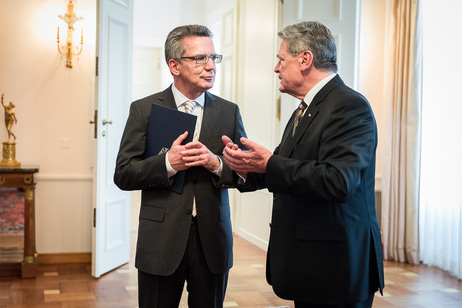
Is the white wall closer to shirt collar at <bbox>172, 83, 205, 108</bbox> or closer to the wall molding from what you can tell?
the wall molding

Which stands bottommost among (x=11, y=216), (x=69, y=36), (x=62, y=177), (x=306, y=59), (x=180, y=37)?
(x=11, y=216)

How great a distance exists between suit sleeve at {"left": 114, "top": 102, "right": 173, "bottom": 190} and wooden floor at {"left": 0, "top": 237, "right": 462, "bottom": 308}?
2077 millimetres

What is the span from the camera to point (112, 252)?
4.83 meters

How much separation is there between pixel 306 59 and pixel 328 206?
508mm

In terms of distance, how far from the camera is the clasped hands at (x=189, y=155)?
1.97 meters

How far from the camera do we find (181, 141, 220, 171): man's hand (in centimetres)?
196

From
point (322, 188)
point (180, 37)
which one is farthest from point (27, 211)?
point (322, 188)

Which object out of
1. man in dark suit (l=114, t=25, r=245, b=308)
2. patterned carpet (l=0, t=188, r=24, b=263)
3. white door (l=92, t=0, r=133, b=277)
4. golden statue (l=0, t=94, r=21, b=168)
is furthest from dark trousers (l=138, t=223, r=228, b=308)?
patterned carpet (l=0, t=188, r=24, b=263)

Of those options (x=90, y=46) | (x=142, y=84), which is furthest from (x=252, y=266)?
(x=142, y=84)

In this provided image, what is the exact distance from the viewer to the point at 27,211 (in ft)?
15.1

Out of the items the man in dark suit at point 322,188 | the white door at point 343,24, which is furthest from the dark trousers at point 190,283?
the white door at point 343,24

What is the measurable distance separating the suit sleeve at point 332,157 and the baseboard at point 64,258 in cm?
382

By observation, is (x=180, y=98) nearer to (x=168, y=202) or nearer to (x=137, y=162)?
(x=137, y=162)

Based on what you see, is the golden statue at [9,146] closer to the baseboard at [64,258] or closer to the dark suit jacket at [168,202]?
the baseboard at [64,258]
